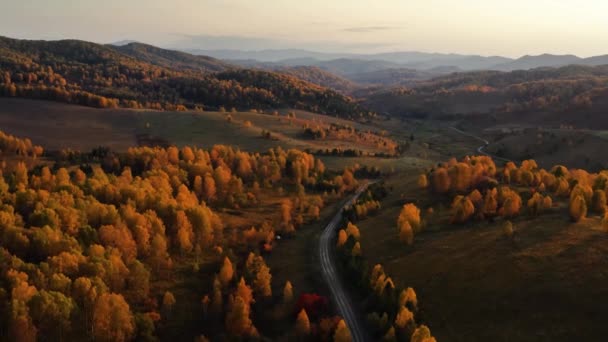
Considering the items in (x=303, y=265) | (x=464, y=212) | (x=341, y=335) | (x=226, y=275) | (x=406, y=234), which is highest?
(x=464, y=212)

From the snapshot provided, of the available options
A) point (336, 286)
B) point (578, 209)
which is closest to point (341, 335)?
point (336, 286)

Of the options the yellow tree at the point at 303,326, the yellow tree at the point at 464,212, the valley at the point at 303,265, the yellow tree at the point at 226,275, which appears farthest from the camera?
the yellow tree at the point at 464,212

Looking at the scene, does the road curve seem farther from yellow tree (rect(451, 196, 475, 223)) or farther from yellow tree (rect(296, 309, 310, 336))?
yellow tree (rect(451, 196, 475, 223))

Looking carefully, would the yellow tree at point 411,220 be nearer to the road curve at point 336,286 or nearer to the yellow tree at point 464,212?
the yellow tree at point 464,212

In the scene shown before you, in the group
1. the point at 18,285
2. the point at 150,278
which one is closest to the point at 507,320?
the point at 150,278

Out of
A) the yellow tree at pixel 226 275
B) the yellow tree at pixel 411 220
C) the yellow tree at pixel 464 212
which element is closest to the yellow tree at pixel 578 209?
the yellow tree at pixel 464 212

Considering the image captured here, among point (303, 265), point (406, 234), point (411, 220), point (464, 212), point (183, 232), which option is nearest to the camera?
point (303, 265)

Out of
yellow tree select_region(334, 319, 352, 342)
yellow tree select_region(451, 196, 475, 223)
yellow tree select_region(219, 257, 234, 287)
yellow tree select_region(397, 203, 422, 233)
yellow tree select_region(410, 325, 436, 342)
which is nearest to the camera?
yellow tree select_region(410, 325, 436, 342)

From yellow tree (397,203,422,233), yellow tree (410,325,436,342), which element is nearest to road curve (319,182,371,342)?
yellow tree (410,325,436,342)

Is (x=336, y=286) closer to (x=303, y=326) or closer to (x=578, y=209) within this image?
(x=303, y=326)
